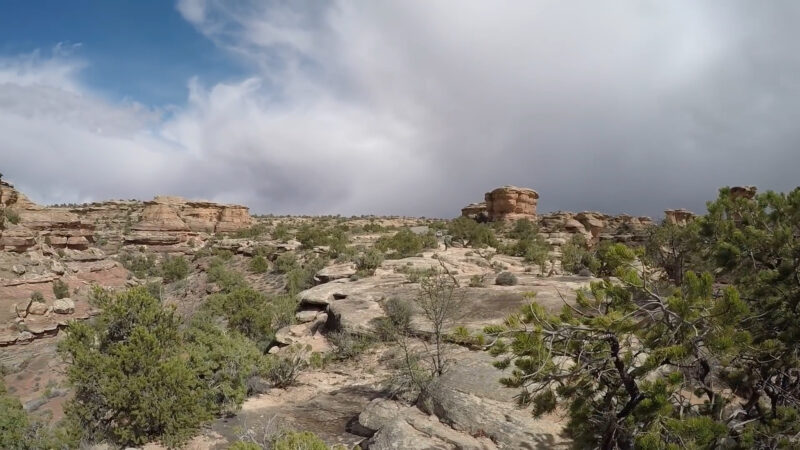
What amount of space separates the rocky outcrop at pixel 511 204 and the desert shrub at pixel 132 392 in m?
37.9

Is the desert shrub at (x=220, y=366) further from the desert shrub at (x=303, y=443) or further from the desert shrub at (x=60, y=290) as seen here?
the desert shrub at (x=60, y=290)

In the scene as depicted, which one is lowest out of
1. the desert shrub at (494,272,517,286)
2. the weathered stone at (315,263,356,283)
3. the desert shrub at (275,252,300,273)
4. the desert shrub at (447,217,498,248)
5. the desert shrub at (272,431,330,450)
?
the desert shrub at (275,252,300,273)

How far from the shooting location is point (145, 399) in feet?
25.0

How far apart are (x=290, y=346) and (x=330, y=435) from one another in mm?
5819

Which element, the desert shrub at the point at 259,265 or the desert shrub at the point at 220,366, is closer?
the desert shrub at the point at 220,366

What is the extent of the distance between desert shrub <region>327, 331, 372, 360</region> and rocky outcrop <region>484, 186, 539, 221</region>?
106 ft

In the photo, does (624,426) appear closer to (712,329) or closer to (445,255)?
(712,329)

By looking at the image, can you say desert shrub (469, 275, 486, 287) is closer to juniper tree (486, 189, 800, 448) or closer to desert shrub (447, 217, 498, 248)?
juniper tree (486, 189, 800, 448)

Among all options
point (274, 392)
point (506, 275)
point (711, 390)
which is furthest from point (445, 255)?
point (711, 390)

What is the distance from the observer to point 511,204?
43188mm

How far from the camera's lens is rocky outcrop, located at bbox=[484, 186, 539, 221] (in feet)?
142

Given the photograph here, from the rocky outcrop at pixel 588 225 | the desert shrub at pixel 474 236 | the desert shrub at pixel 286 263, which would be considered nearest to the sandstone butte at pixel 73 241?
the desert shrub at pixel 286 263

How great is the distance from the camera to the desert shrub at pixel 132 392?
7.61 m

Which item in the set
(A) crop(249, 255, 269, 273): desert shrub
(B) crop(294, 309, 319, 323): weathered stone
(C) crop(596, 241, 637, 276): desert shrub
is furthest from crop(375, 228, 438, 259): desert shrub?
(C) crop(596, 241, 637, 276): desert shrub
